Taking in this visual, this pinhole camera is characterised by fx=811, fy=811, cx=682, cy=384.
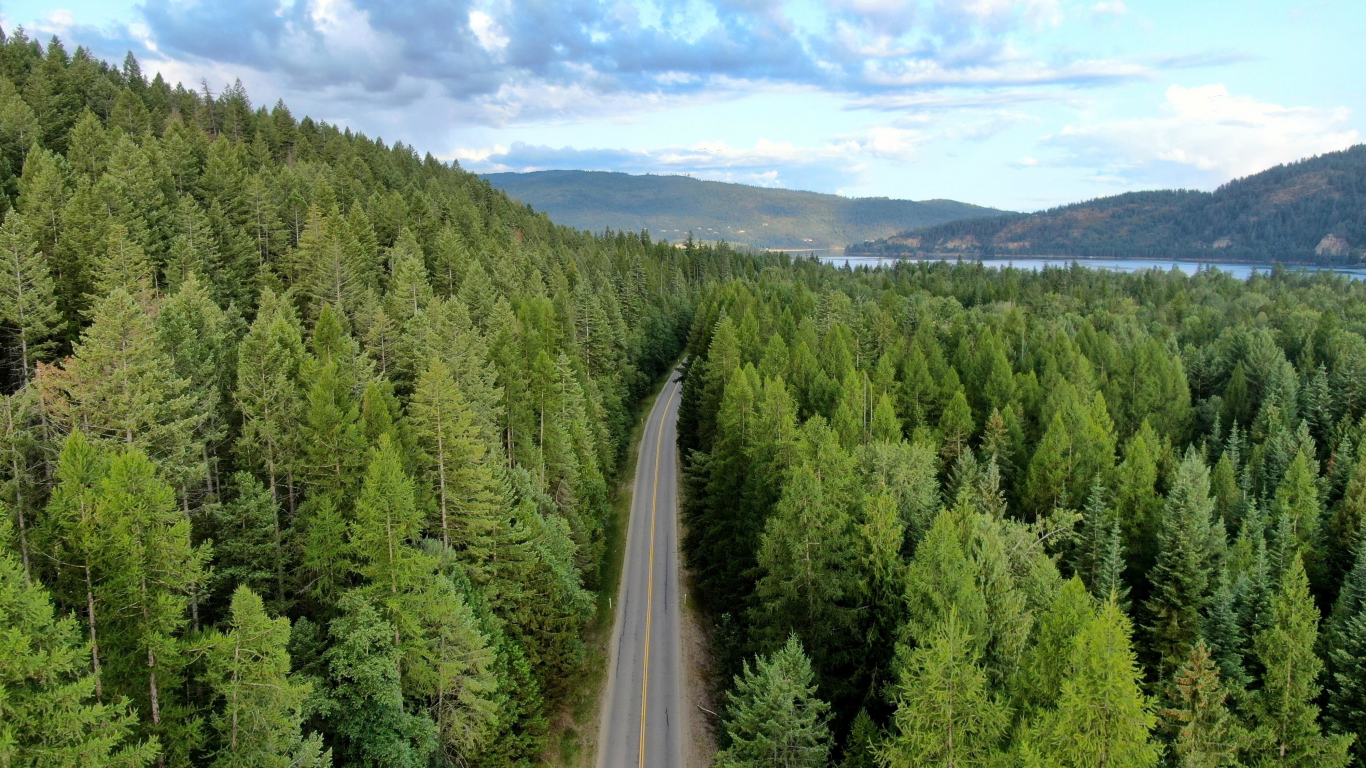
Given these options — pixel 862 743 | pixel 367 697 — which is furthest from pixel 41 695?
pixel 862 743

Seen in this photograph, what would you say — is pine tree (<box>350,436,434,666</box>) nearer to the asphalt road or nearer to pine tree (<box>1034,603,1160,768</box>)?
the asphalt road

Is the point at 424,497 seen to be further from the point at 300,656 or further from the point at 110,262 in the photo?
the point at 110,262

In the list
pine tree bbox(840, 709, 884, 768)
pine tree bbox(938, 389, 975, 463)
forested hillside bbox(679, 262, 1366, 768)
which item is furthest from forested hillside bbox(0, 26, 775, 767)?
pine tree bbox(938, 389, 975, 463)

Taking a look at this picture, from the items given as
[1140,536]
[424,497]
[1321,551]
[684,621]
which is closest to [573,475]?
[684,621]

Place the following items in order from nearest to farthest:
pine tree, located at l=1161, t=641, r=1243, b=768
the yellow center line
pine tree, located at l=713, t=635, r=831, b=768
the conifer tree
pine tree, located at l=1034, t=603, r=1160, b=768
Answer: pine tree, located at l=1034, t=603, r=1160, b=768
pine tree, located at l=1161, t=641, r=1243, b=768
pine tree, located at l=713, t=635, r=831, b=768
the conifer tree
the yellow center line

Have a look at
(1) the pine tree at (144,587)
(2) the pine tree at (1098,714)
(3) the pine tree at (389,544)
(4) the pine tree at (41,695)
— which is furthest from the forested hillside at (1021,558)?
(4) the pine tree at (41,695)

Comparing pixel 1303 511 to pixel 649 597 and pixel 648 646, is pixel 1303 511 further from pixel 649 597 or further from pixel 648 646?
pixel 649 597
